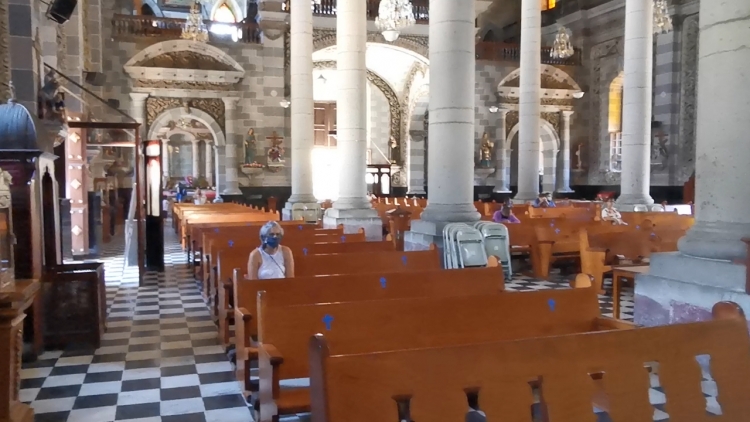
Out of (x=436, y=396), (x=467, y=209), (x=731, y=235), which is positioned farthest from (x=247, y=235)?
(x=436, y=396)

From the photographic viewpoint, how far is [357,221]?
1147cm

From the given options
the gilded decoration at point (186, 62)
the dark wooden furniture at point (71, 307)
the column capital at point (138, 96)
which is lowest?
the dark wooden furniture at point (71, 307)

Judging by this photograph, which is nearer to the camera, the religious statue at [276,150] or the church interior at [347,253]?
the church interior at [347,253]

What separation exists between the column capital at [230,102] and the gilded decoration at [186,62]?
35.4 inches

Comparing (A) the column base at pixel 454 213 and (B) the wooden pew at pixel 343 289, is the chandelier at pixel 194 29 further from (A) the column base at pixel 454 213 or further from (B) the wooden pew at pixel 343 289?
(B) the wooden pew at pixel 343 289

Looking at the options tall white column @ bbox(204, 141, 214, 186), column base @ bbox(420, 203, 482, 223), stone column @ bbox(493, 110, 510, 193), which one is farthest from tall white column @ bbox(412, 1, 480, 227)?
tall white column @ bbox(204, 141, 214, 186)

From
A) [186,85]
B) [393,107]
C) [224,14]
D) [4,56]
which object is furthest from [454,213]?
[224,14]

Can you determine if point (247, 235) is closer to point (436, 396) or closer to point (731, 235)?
point (731, 235)

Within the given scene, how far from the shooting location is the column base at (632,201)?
478 inches

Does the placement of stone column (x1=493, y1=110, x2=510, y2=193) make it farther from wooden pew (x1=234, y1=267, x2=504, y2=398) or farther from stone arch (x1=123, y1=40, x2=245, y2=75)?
wooden pew (x1=234, y1=267, x2=504, y2=398)

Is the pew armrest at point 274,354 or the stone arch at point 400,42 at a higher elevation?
the stone arch at point 400,42

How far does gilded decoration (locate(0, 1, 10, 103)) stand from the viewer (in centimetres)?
632

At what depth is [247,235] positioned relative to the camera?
8.77m

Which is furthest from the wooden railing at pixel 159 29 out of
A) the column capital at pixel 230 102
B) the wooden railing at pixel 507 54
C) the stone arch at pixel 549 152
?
the stone arch at pixel 549 152
